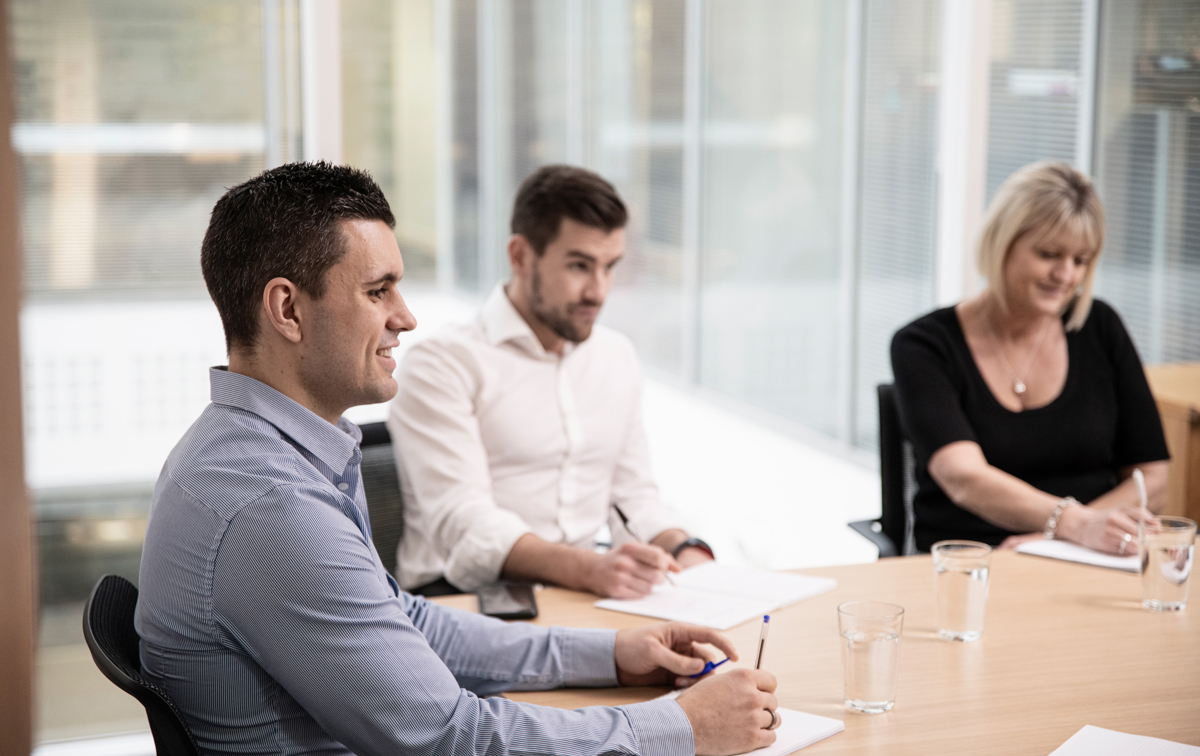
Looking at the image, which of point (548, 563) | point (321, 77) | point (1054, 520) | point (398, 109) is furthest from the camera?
point (398, 109)

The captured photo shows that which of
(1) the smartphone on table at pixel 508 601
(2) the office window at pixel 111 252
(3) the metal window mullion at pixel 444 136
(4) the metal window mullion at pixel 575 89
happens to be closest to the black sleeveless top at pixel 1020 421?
(1) the smartphone on table at pixel 508 601

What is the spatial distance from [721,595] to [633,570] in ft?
0.48

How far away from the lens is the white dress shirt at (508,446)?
85.8 inches

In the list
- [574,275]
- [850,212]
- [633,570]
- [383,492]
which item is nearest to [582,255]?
[574,275]

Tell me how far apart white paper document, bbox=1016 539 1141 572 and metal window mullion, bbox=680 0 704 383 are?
2.35 m

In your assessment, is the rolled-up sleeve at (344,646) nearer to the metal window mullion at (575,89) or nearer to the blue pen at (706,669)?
the blue pen at (706,669)

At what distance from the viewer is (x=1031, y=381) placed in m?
2.57

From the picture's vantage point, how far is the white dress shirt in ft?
7.15

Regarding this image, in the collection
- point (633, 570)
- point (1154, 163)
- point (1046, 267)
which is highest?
point (1154, 163)

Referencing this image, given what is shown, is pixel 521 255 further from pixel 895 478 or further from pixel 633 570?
pixel 895 478

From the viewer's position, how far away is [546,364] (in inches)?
96.6

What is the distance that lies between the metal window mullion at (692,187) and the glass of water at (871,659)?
9.97 ft

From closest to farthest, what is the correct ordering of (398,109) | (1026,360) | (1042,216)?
(1042,216) < (1026,360) < (398,109)

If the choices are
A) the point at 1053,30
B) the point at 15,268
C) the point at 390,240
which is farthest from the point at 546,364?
the point at 1053,30
